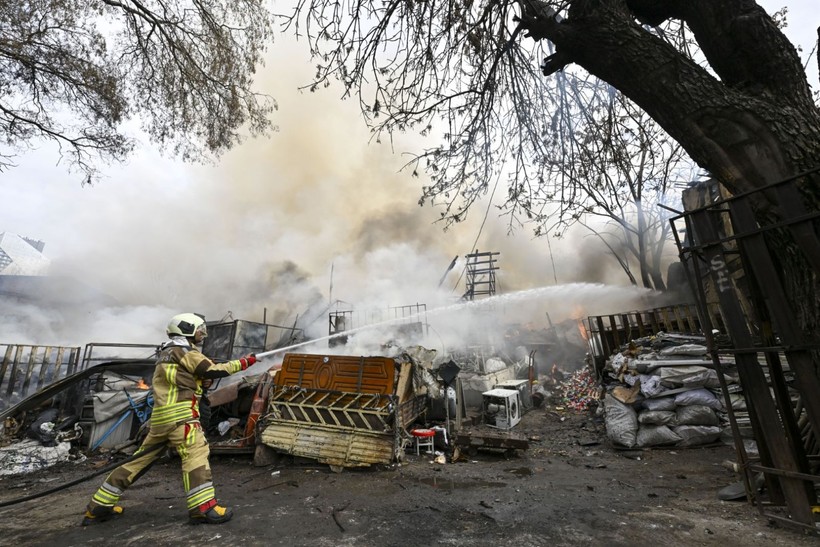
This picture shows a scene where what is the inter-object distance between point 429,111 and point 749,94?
11.9 feet

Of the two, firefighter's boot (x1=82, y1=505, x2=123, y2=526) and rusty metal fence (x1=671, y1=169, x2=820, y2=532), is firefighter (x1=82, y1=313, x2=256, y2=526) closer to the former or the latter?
firefighter's boot (x1=82, y1=505, x2=123, y2=526)

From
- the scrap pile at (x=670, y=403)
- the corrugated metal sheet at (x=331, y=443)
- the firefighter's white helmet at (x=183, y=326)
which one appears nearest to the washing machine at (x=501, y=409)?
the scrap pile at (x=670, y=403)

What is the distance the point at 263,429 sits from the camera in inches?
239

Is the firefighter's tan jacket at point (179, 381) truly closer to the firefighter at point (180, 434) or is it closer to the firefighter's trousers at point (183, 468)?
the firefighter at point (180, 434)

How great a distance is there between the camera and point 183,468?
3.68 meters

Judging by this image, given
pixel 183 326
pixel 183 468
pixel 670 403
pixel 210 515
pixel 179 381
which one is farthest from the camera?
pixel 670 403

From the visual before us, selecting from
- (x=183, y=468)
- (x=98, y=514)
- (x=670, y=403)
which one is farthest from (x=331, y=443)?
(x=670, y=403)

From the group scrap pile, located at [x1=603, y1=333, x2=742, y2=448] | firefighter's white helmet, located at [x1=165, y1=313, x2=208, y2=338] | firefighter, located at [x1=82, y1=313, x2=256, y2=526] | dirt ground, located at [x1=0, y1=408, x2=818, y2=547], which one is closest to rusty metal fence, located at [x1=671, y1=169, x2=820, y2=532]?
dirt ground, located at [x1=0, y1=408, x2=818, y2=547]

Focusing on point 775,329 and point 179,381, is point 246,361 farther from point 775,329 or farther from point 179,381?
point 775,329

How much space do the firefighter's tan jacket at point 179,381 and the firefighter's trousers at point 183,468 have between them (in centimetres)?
10

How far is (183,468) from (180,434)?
319 millimetres

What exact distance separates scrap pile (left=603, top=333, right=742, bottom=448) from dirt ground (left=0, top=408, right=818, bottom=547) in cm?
31

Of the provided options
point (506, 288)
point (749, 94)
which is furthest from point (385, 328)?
point (506, 288)

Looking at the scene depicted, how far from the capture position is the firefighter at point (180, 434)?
142 inches
